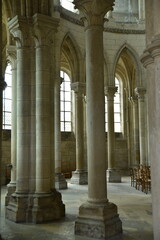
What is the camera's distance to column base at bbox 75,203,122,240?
259 inches

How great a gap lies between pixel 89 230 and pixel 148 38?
4098 millimetres

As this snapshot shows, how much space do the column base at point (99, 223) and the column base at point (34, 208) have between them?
148cm

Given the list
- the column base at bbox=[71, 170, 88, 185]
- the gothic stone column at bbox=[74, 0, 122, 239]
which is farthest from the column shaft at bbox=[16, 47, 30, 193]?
the column base at bbox=[71, 170, 88, 185]

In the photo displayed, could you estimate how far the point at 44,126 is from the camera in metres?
8.57

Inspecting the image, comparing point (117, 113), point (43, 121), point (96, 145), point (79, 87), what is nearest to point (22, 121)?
point (43, 121)

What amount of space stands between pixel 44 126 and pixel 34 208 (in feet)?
6.88

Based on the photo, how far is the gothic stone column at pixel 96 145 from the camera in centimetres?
669

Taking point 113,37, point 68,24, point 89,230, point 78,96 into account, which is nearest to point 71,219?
point 89,230

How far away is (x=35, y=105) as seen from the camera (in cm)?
879

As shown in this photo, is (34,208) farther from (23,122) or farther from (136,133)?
(136,133)

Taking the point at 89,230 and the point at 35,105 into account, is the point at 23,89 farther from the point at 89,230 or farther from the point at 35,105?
the point at 89,230

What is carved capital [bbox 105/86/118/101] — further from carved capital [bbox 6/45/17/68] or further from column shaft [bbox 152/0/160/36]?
column shaft [bbox 152/0/160/36]

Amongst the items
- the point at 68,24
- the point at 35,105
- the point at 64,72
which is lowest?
the point at 35,105

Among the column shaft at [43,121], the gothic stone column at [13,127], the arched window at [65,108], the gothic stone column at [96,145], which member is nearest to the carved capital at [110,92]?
the arched window at [65,108]
